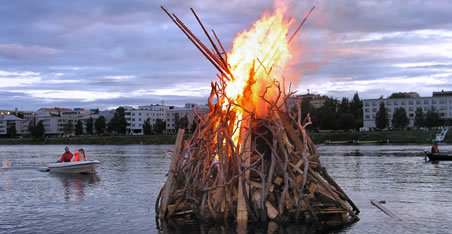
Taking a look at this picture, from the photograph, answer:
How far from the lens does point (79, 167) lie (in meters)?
42.5

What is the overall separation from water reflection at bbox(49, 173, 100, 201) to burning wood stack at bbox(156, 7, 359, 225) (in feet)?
33.0

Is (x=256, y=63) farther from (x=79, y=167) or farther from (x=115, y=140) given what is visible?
(x=115, y=140)

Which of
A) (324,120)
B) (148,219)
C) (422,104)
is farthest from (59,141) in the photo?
(148,219)

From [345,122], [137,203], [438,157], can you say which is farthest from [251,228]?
[345,122]

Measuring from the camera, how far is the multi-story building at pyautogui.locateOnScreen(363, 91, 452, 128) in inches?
6673

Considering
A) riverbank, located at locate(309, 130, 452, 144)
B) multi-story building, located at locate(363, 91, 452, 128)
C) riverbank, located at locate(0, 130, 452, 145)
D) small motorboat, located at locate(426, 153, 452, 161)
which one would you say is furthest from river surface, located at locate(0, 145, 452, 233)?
multi-story building, located at locate(363, 91, 452, 128)

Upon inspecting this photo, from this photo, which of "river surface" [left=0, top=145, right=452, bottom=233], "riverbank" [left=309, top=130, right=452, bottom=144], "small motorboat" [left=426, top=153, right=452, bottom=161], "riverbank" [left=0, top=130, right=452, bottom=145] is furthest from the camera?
"riverbank" [left=0, top=130, right=452, bottom=145]

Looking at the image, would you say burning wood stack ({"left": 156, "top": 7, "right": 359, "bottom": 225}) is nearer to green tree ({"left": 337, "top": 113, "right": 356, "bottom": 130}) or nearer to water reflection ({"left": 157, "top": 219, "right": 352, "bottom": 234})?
water reflection ({"left": 157, "top": 219, "right": 352, "bottom": 234})

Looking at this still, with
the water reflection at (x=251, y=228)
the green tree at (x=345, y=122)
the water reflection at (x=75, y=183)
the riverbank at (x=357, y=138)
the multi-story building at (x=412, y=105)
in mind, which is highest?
the multi-story building at (x=412, y=105)

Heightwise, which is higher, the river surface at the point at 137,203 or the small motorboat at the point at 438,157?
the small motorboat at the point at 438,157

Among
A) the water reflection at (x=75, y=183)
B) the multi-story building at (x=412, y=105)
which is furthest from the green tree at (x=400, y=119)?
the water reflection at (x=75, y=183)

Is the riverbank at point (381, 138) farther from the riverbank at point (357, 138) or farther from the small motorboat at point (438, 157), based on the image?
the small motorboat at point (438, 157)

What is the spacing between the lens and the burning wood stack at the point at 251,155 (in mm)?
17766

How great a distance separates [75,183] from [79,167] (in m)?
7.17
